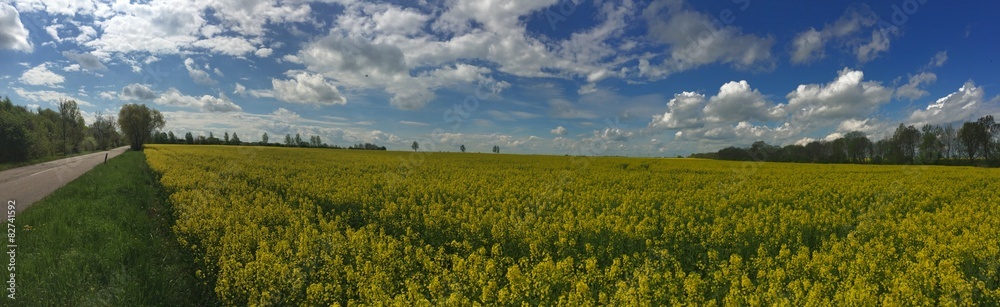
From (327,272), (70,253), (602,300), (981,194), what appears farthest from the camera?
(981,194)

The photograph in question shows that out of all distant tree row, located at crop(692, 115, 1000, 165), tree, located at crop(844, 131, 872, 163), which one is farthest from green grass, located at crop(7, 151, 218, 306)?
tree, located at crop(844, 131, 872, 163)

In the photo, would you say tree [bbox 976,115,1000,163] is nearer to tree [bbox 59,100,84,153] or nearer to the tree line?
the tree line

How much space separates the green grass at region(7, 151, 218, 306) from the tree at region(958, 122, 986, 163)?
88.8m

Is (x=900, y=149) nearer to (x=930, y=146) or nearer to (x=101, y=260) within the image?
(x=930, y=146)

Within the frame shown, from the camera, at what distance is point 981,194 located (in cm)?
1727

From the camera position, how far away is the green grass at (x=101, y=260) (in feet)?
21.8

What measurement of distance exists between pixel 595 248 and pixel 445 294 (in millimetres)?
3967

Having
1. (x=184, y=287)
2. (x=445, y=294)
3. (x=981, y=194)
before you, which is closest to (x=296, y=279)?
(x=445, y=294)

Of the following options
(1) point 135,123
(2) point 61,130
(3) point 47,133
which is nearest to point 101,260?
(3) point 47,133

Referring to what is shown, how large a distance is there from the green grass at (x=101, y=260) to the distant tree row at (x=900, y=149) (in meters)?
61.6

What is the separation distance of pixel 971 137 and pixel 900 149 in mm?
7913

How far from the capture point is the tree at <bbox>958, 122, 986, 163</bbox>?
2419 inches

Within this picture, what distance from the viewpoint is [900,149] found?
6869 centimetres

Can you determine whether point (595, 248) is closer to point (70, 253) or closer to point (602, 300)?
point (602, 300)
